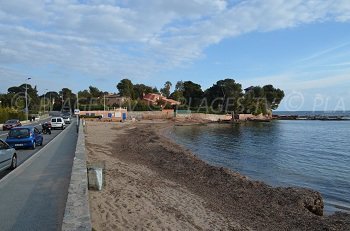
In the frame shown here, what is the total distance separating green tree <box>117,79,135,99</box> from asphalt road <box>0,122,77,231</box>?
129m

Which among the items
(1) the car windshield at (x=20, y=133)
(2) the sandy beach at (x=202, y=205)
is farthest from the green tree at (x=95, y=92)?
(2) the sandy beach at (x=202, y=205)

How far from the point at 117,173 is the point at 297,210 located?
7.82 m

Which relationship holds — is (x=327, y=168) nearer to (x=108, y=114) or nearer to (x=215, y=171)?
(x=215, y=171)

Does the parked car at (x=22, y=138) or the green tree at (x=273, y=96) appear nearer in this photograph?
the parked car at (x=22, y=138)

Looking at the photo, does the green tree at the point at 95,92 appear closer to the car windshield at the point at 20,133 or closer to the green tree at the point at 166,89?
the green tree at the point at 166,89

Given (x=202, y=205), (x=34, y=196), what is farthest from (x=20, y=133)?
(x=202, y=205)

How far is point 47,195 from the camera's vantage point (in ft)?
31.7

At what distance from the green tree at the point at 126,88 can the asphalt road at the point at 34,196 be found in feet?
425

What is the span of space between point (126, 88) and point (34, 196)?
137 meters

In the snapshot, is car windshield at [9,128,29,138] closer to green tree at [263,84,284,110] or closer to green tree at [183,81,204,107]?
green tree at [183,81,204,107]

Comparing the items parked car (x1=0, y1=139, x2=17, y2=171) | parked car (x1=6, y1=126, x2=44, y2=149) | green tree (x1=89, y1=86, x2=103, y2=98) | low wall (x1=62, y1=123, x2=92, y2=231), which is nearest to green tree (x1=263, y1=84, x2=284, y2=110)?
green tree (x1=89, y1=86, x2=103, y2=98)

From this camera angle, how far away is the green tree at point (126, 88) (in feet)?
473

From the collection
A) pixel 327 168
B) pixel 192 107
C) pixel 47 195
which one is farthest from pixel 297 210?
pixel 192 107

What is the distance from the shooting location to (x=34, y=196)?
31.4 feet
